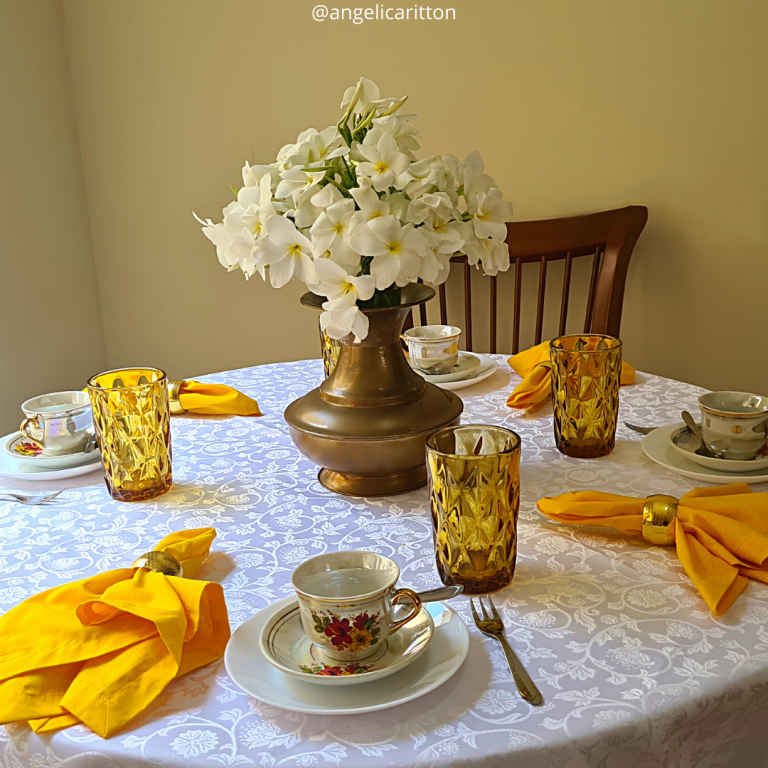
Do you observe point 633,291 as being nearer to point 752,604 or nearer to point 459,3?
point 459,3

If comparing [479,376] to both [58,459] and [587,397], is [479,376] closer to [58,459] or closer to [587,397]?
[587,397]

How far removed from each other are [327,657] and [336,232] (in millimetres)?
459

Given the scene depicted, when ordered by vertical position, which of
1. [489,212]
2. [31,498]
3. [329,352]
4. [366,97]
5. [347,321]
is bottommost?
[31,498]

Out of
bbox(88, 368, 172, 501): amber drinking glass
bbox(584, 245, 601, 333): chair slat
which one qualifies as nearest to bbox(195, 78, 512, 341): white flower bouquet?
bbox(88, 368, 172, 501): amber drinking glass

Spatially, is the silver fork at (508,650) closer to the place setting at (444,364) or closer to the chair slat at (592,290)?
the place setting at (444,364)

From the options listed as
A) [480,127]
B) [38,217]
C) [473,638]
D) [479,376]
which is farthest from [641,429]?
[38,217]

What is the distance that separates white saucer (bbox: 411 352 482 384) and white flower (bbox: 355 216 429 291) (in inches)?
22.2

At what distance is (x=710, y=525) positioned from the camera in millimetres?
823

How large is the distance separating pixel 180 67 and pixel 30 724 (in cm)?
214

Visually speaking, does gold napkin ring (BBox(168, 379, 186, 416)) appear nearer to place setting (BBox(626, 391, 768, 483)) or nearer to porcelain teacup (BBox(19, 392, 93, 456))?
porcelain teacup (BBox(19, 392, 93, 456))

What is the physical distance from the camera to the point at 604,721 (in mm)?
587

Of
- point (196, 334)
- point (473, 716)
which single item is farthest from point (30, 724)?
point (196, 334)

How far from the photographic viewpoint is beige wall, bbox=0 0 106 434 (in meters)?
2.28

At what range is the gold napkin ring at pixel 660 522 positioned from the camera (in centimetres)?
85
